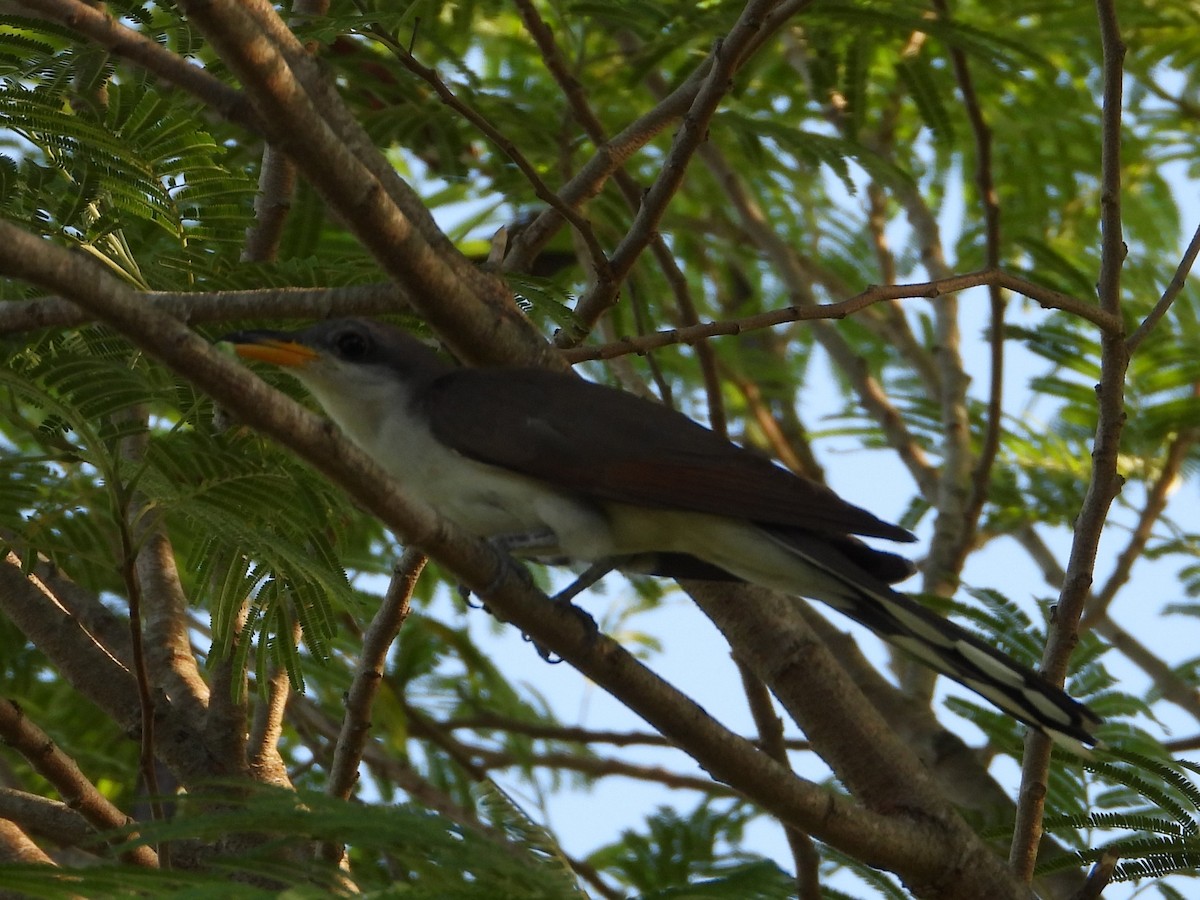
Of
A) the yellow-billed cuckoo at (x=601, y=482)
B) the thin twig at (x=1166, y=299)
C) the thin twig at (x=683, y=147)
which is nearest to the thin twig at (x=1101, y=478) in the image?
the thin twig at (x=1166, y=299)

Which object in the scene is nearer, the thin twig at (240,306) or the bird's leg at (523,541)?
the thin twig at (240,306)

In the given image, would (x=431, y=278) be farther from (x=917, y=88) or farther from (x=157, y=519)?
(x=917, y=88)

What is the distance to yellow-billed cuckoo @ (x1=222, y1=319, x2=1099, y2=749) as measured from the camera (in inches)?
165

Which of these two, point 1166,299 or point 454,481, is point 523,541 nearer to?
point 454,481

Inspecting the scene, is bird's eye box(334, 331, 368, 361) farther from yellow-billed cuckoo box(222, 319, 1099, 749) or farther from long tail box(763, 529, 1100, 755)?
long tail box(763, 529, 1100, 755)

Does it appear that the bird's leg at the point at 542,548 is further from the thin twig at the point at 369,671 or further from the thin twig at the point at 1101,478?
the thin twig at the point at 1101,478

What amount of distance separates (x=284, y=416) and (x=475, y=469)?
68.0 inches

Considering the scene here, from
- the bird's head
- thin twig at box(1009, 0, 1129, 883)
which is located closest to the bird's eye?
the bird's head

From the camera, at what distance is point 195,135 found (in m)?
4.32

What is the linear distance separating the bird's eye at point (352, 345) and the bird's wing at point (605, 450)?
1.05ft

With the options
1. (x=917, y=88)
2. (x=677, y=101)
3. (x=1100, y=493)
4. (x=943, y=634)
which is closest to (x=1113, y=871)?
(x=943, y=634)

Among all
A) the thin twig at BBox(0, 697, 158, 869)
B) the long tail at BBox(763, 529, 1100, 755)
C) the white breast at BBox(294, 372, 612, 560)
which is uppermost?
the white breast at BBox(294, 372, 612, 560)

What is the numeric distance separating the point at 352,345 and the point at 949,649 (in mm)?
2050

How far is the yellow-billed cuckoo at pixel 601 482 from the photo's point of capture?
4.20m
